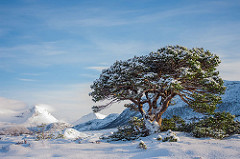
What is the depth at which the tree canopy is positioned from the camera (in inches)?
466

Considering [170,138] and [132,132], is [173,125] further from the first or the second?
[170,138]

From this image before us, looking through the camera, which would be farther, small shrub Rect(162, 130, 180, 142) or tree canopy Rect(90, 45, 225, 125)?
tree canopy Rect(90, 45, 225, 125)

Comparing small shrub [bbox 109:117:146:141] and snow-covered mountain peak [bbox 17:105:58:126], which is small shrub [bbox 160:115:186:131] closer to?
small shrub [bbox 109:117:146:141]

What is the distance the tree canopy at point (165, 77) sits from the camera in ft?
38.8

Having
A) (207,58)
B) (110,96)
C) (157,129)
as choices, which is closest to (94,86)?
(110,96)

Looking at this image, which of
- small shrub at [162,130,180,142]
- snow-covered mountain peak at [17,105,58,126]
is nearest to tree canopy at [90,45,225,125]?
small shrub at [162,130,180,142]

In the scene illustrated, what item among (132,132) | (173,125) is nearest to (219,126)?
(173,125)

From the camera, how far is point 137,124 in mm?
14734

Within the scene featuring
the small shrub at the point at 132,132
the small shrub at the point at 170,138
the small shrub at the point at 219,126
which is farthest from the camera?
the small shrub at the point at 132,132

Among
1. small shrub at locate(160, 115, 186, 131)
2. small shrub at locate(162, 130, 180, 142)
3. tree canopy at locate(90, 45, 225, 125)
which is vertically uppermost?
tree canopy at locate(90, 45, 225, 125)

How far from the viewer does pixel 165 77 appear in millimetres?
11898

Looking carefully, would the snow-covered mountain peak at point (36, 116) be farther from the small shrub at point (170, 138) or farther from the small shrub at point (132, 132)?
the small shrub at point (170, 138)

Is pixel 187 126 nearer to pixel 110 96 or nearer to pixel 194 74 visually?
pixel 194 74

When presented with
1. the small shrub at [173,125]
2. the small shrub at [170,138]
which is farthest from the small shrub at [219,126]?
the small shrub at [170,138]
